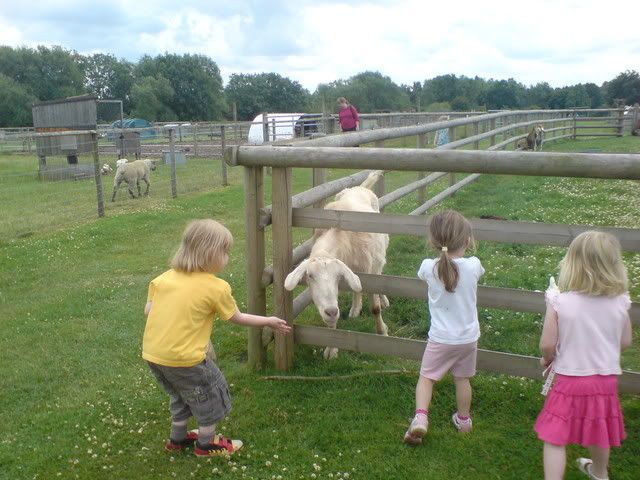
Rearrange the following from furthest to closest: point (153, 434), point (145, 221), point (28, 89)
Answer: point (28, 89) → point (145, 221) → point (153, 434)

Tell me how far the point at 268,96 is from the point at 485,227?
303 feet

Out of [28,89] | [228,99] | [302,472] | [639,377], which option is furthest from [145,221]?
[228,99]

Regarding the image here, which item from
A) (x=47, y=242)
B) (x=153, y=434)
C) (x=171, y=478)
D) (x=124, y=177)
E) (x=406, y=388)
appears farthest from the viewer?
(x=124, y=177)

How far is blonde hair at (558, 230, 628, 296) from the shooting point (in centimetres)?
259

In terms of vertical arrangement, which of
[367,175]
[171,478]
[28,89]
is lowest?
[171,478]

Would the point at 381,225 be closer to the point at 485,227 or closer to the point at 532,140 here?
the point at 485,227

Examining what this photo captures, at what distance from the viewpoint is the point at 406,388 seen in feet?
12.9

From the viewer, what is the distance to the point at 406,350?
3.83m

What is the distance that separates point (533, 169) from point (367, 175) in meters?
3.87

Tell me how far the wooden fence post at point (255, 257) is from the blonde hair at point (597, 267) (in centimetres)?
209

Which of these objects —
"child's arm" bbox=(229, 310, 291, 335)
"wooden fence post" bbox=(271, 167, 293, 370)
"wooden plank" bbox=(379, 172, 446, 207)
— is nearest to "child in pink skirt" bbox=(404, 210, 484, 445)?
"child's arm" bbox=(229, 310, 291, 335)

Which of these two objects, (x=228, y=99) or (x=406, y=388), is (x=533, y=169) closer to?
(x=406, y=388)

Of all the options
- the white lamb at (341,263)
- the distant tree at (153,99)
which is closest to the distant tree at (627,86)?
the distant tree at (153,99)

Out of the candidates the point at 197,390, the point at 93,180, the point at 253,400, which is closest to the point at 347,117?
the point at 93,180
